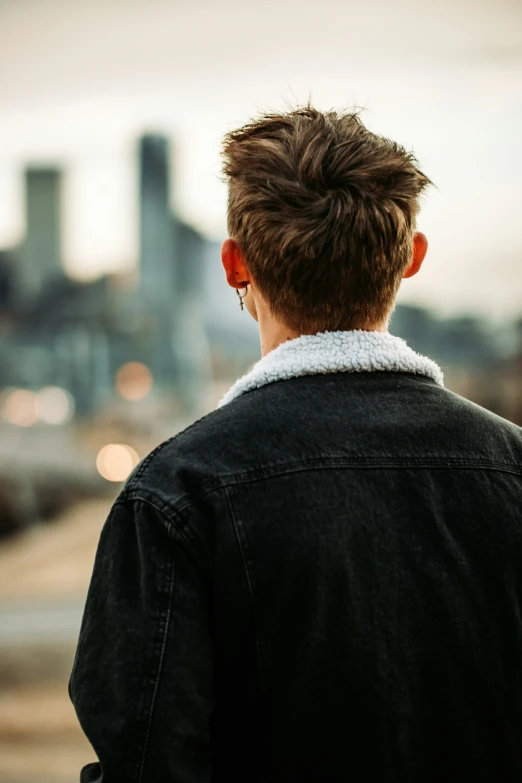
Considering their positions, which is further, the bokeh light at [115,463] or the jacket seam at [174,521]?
the bokeh light at [115,463]

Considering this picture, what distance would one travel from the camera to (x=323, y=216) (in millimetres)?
1185

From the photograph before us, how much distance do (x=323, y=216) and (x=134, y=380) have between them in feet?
263

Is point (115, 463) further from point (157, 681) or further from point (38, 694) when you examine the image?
point (157, 681)

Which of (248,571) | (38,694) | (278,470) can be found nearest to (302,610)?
(248,571)

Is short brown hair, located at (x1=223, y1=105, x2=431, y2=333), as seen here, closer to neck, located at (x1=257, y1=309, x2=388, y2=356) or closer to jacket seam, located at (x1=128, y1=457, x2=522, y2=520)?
neck, located at (x1=257, y1=309, x2=388, y2=356)

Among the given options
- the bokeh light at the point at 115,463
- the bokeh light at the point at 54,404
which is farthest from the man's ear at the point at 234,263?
the bokeh light at the point at 54,404

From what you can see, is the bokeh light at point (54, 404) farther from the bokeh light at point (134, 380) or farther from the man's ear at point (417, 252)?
the man's ear at point (417, 252)

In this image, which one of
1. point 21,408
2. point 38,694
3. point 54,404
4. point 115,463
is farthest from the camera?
point 54,404

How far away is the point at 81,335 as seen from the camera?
79750mm

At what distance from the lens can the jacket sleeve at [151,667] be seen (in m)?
1.11

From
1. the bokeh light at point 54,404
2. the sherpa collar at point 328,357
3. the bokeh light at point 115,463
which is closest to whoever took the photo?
the sherpa collar at point 328,357

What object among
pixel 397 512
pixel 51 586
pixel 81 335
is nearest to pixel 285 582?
pixel 397 512

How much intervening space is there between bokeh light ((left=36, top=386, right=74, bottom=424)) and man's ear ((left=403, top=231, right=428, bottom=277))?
7234 cm

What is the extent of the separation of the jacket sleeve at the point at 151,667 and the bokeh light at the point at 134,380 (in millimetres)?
77887
